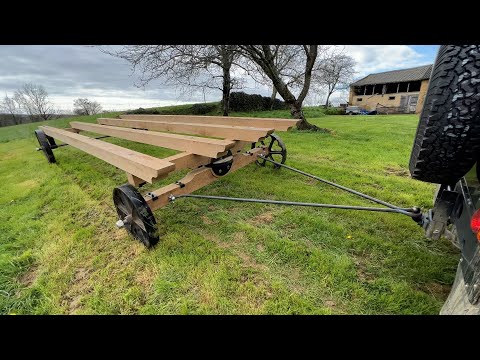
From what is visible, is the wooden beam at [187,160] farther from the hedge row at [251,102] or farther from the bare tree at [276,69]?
the hedge row at [251,102]

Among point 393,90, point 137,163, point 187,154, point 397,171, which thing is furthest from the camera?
point 393,90

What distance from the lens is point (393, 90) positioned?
1287 inches

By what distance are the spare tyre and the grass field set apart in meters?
1.08

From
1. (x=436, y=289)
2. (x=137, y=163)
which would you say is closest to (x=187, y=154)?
(x=137, y=163)

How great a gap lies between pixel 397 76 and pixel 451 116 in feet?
133

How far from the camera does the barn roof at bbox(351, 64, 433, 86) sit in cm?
2943

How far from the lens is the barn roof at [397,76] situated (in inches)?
1159

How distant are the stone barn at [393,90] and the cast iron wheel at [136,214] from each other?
33.7 metres

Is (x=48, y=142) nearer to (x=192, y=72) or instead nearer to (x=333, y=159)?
(x=192, y=72)

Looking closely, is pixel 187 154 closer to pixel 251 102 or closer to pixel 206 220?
pixel 206 220

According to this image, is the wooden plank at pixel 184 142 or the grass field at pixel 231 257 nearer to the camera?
the grass field at pixel 231 257

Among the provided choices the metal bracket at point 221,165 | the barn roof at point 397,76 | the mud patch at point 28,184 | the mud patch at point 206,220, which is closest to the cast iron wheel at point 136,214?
the mud patch at point 206,220
